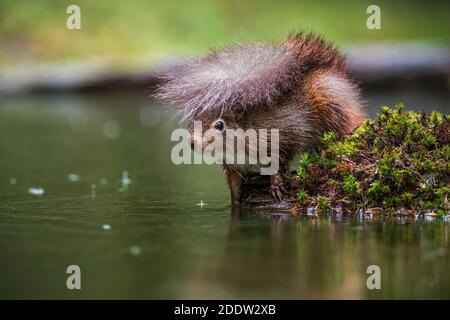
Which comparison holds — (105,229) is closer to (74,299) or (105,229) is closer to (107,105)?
(74,299)

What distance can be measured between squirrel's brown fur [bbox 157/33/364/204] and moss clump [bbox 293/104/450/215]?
0.90 ft

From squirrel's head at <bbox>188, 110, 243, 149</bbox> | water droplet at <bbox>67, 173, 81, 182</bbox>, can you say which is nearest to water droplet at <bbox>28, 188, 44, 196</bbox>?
water droplet at <bbox>67, 173, 81, 182</bbox>

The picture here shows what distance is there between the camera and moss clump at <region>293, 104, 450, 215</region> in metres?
9.77

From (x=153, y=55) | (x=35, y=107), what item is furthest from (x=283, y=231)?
(x=153, y=55)

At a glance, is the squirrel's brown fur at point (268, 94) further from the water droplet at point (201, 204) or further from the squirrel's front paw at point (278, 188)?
the water droplet at point (201, 204)

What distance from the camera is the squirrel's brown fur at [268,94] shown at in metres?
10.2

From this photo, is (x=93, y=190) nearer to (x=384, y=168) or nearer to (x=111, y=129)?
(x=384, y=168)

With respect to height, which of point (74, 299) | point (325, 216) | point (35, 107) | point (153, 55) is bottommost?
point (74, 299)

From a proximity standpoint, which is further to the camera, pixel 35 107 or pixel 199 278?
pixel 35 107

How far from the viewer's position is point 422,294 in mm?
6738

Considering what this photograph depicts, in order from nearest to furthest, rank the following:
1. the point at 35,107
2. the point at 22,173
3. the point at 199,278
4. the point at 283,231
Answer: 1. the point at 199,278
2. the point at 283,231
3. the point at 22,173
4. the point at 35,107

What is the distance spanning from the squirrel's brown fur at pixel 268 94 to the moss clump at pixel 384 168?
0.90ft

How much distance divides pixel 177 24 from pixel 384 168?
84.3 ft

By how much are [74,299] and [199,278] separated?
1.00m
